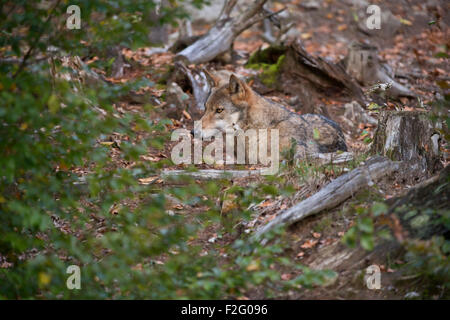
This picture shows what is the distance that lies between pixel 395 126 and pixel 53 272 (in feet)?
14.5

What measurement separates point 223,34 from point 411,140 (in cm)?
A: 617

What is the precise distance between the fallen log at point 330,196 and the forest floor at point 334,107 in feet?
0.34

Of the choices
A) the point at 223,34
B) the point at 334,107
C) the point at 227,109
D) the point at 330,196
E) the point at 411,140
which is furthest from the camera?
the point at 223,34

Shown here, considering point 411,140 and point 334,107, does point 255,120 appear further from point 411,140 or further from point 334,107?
point 334,107

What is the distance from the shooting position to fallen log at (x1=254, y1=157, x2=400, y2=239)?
17.1ft

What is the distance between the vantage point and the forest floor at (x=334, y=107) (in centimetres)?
459

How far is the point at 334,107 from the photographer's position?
10664 millimetres

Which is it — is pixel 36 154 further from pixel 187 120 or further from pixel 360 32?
pixel 360 32

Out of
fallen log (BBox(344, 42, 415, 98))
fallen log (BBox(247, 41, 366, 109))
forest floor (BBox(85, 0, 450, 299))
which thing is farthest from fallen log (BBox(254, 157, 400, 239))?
fallen log (BBox(344, 42, 415, 98))

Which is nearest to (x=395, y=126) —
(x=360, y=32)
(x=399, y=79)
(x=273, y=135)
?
(x=273, y=135)

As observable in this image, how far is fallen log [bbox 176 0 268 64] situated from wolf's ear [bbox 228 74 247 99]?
365 cm

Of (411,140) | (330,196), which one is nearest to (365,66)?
(411,140)

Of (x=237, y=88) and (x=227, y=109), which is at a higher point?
(x=237, y=88)

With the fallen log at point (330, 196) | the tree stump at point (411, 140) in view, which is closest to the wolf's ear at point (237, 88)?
the tree stump at point (411, 140)
